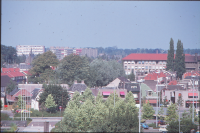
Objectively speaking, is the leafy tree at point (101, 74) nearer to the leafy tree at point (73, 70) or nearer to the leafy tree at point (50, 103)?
the leafy tree at point (73, 70)

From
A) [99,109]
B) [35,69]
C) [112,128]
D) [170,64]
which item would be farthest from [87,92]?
[170,64]

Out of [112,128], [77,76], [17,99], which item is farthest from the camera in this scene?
[77,76]

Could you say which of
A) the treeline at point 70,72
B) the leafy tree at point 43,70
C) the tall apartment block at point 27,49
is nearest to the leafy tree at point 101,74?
the treeline at point 70,72

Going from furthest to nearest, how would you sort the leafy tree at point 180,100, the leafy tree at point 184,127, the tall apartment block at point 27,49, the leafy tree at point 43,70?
the tall apartment block at point 27,49 < the leafy tree at point 43,70 < the leafy tree at point 180,100 < the leafy tree at point 184,127

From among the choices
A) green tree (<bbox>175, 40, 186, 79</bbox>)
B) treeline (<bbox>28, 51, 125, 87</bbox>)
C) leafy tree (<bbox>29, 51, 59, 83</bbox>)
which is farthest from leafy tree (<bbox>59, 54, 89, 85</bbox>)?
green tree (<bbox>175, 40, 186, 79</bbox>)

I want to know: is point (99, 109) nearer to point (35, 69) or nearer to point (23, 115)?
point (23, 115)

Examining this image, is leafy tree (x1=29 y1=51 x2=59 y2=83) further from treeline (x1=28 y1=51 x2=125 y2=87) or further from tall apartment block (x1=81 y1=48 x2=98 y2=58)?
tall apartment block (x1=81 y1=48 x2=98 y2=58)
